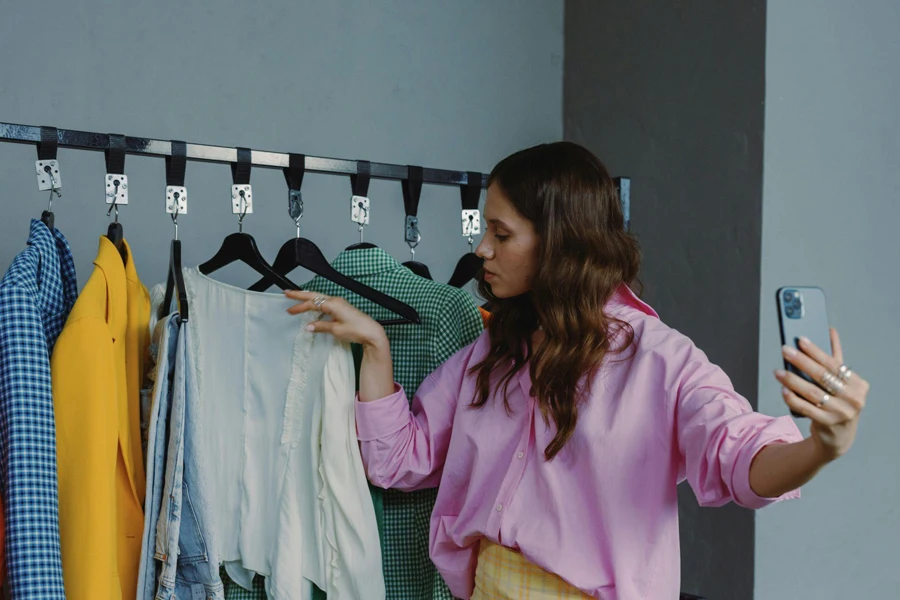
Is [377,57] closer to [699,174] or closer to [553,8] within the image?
[553,8]

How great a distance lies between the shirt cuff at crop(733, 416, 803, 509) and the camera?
1003 millimetres

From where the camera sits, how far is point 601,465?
1.23m

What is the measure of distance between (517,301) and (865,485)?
1.35m

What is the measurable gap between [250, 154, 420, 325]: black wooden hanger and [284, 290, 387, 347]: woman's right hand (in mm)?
60

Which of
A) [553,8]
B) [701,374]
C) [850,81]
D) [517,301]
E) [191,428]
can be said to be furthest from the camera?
[553,8]

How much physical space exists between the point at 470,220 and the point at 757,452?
31.2 inches

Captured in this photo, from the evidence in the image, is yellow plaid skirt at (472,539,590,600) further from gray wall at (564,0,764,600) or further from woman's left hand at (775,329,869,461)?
gray wall at (564,0,764,600)

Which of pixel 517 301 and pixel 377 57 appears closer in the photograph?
pixel 517 301

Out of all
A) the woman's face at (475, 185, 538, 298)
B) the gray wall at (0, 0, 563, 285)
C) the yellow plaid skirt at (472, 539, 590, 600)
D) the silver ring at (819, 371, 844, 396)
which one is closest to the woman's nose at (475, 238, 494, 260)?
the woman's face at (475, 185, 538, 298)

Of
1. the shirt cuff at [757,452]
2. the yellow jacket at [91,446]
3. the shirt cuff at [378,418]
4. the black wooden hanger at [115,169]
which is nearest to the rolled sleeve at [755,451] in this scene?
the shirt cuff at [757,452]

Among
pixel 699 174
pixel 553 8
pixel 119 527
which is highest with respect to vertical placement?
pixel 553 8

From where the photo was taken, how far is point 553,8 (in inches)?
112

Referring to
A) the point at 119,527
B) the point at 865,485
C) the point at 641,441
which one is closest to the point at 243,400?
the point at 119,527

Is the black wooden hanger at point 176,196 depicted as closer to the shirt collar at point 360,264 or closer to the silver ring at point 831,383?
the shirt collar at point 360,264
